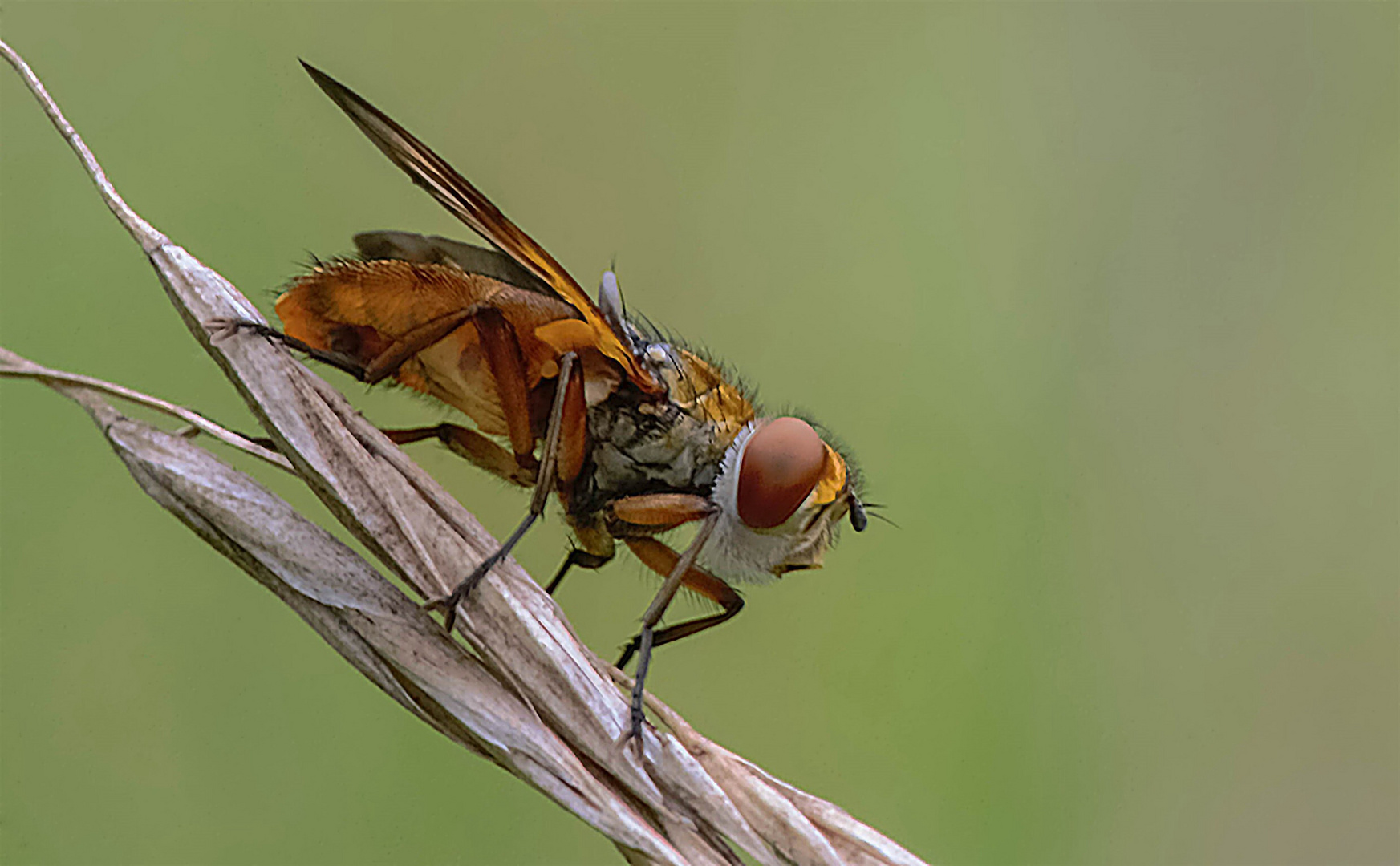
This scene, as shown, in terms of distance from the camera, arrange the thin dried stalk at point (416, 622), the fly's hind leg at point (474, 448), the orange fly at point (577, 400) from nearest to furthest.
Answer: the thin dried stalk at point (416, 622), the orange fly at point (577, 400), the fly's hind leg at point (474, 448)

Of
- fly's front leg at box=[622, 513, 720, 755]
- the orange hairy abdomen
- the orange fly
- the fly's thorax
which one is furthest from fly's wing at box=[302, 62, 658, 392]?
fly's front leg at box=[622, 513, 720, 755]

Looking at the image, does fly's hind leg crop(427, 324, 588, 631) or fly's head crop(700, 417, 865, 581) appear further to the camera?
fly's head crop(700, 417, 865, 581)

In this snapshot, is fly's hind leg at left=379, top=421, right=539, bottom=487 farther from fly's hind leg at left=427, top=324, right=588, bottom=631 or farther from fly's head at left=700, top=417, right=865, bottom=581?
fly's head at left=700, top=417, right=865, bottom=581

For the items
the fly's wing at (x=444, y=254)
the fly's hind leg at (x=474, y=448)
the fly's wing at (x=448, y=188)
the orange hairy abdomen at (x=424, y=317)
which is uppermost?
the fly's wing at (x=448, y=188)

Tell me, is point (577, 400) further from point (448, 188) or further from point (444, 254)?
point (448, 188)

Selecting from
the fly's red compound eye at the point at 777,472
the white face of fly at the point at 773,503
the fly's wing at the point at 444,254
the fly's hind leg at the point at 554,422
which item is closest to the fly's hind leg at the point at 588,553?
the fly's hind leg at the point at 554,422

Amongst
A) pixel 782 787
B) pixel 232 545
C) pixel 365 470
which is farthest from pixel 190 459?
pixel 782 787

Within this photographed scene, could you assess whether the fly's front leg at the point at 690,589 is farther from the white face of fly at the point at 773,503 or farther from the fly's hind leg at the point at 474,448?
the fly's hind leg at the point at 474,448

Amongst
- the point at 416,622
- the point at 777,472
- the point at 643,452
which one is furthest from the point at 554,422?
the point at 416,622
